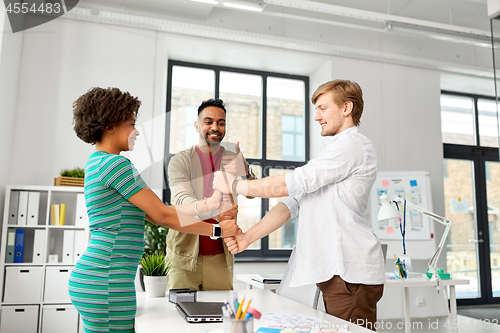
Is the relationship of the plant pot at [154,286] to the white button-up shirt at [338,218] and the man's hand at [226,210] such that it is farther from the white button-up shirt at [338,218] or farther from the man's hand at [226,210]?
the white button-up shirt at [338,218]

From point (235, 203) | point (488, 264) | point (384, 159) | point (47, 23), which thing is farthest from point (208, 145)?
point (488, 264)

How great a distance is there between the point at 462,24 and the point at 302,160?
2.71 meters

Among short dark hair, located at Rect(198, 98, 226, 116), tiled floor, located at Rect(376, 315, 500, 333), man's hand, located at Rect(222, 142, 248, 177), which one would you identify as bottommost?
tiled floor, located at Rect(376, 315, 500, 333)

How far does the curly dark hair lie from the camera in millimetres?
1277

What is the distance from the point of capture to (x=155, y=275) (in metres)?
1.81

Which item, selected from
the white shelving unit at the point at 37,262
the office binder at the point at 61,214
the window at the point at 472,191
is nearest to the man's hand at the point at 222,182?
the white shelving unit at the point at 37,262

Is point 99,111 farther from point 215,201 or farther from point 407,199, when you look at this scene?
point 407,199

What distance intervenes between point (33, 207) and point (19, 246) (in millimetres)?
348

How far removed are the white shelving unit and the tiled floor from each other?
3115 millimetres

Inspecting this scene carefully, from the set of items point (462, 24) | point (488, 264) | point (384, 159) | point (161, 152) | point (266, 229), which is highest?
point (462, 24)

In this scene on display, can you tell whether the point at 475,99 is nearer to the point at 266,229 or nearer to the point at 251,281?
the point at 251,281

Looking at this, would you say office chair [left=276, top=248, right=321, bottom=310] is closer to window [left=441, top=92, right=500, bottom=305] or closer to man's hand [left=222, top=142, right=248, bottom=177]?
man's hand [left=222, top=142, right=248, bottom=177]

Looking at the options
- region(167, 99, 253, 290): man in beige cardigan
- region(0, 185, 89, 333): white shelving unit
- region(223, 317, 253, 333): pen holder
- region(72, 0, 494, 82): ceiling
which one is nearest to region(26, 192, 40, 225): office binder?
region(0, 185, 89, 333): white shelving unit

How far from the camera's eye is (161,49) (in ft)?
14.3
